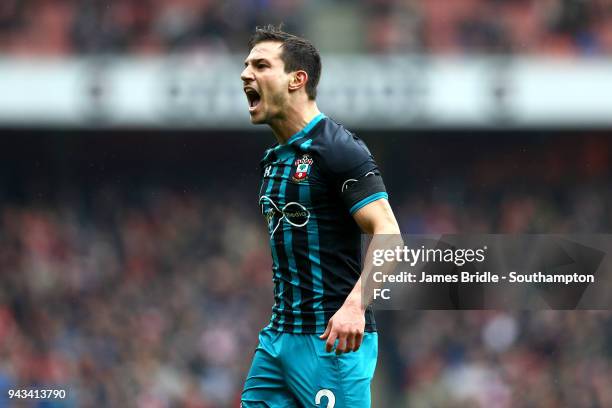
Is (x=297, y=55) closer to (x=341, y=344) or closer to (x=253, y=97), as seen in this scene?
(x=253, y=97)

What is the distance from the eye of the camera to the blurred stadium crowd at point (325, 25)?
13.8 meters

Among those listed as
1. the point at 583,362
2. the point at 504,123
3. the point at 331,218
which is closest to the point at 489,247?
the point at 331,218

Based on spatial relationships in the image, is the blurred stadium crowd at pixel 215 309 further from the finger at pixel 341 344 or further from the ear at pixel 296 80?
the finger at pixel 341 344

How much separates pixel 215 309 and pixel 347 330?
944 cm

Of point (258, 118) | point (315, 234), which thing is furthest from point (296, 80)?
point (315, 234)

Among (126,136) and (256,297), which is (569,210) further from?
(126,136)

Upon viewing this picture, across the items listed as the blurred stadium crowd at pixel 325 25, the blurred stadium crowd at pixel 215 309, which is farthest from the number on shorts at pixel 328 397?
the blurred stadium crowd at pixel 325 25

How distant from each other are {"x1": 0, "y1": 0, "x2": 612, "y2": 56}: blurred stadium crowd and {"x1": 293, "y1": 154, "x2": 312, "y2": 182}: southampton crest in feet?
32.2

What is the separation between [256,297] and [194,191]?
247cm

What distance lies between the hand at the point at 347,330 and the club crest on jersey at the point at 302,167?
56 cm

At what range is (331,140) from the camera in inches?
157

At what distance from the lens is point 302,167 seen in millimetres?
4027

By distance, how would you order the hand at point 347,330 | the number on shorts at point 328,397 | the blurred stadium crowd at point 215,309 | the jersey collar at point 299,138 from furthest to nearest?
the blurred stadium crowd at point 215,309, the jersey collar at point 299,138, the number on shorts at point 328,397, the hand at point 347,330

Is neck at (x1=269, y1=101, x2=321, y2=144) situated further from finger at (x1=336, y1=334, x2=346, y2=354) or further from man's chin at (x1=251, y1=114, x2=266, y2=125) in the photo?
finger at (x1=336, y1=334, x2=346, y2=354)
